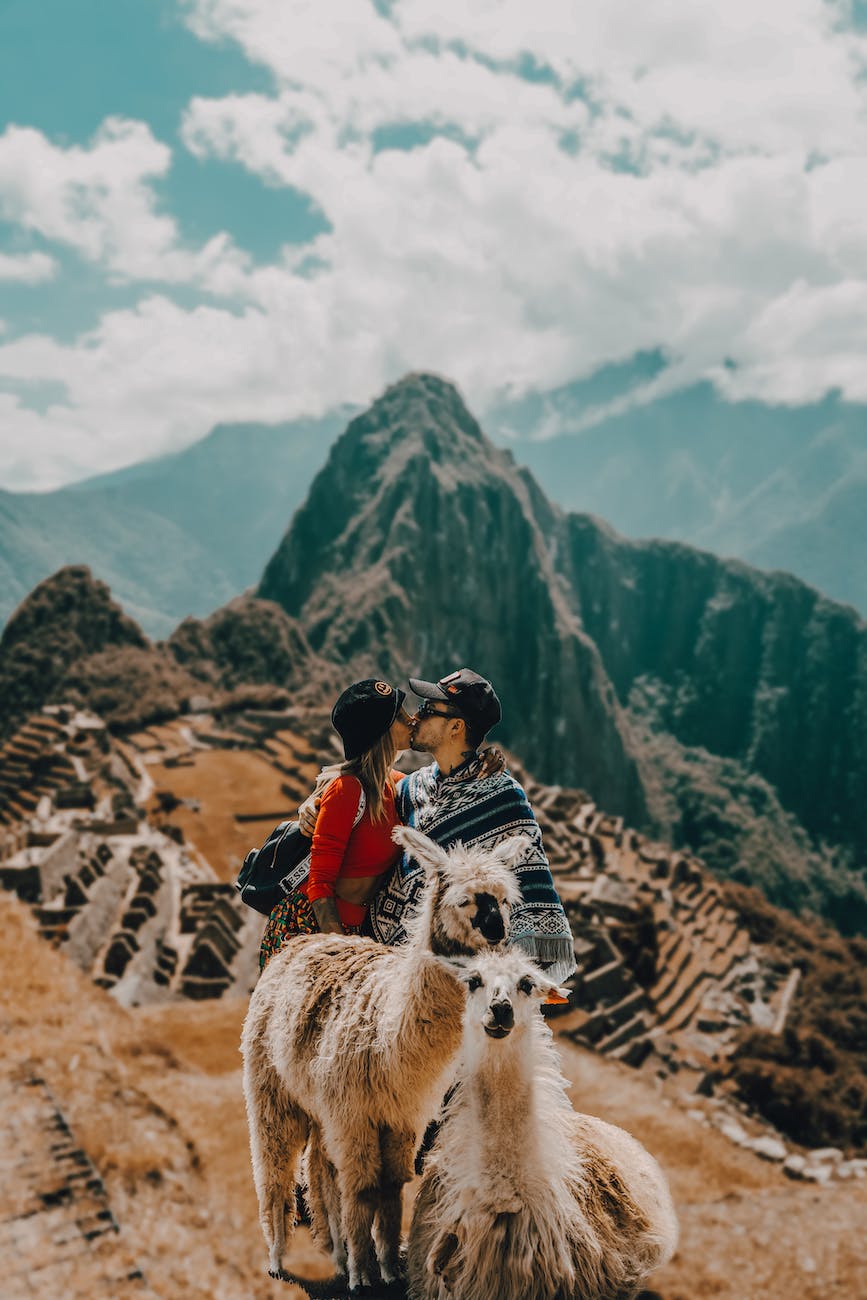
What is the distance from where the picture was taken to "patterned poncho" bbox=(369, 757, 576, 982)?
267 centimetres

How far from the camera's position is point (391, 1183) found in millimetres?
2689

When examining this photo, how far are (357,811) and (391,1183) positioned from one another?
4.00 ft

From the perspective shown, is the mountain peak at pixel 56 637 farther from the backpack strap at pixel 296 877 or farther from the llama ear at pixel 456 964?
the llama ear at pixel 456 964

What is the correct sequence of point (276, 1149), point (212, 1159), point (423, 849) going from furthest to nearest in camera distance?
point (212, 1159) → point (276, 1149) → point (423, 849)

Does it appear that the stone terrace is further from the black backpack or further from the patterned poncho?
the patterned poncho

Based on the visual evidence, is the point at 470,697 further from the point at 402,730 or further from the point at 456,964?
the point at 456,964

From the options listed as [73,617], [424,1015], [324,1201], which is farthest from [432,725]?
[73,617]

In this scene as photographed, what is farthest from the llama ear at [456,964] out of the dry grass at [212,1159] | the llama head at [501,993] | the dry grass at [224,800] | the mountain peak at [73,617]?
the mountain peak at [73,617]

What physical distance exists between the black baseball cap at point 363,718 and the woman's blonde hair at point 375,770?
0.07ft

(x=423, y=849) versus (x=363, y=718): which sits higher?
(x=363, y=718)

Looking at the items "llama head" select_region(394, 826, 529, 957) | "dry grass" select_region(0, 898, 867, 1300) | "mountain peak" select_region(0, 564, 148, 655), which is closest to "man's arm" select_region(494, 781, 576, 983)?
"llama head" select_region(394, 826, 529, 957)

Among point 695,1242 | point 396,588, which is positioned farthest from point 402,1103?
point 396,588

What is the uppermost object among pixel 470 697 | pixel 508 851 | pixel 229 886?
pixel 470 697

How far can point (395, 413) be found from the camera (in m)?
164
